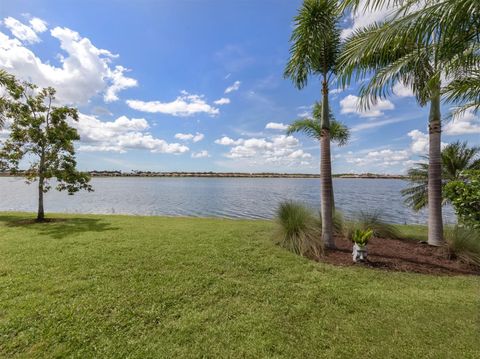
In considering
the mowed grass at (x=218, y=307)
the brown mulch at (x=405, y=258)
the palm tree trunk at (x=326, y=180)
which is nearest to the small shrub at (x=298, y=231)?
the palm tree trunk at (x=326, y=180)

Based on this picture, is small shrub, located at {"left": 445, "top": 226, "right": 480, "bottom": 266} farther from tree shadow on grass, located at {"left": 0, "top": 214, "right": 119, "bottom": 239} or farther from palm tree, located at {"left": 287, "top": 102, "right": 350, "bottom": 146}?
tree shadow on grass, located at {"left": 0, "top": 214, "right": 119, "bottom": 239}

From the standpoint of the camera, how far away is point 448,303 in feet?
12.6

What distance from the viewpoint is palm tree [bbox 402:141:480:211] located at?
31.9ft

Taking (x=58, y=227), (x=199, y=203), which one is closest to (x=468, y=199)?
(x=58, y=227)

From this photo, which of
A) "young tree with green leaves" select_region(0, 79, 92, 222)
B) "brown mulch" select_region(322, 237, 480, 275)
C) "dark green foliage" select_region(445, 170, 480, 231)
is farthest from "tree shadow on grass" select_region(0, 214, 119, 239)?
"dark green foliage" select_region(445, 170, 480, 231)

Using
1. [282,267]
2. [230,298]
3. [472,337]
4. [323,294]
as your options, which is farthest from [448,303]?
[230,298]

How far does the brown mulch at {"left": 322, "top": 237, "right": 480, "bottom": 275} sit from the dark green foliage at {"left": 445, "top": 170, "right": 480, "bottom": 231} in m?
2.38

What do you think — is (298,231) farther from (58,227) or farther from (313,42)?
(58,227)

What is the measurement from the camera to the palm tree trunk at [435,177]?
6.77m

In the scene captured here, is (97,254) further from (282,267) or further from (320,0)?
(320,0)

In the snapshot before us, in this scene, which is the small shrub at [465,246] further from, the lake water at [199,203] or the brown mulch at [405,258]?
the lake water at [199,203]

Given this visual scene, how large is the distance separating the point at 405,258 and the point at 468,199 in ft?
10.8

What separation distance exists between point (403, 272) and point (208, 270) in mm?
4443

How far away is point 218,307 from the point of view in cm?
357
